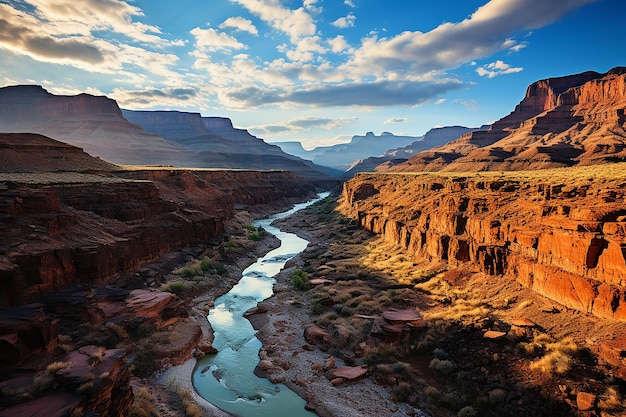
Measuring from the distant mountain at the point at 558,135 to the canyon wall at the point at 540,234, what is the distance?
37.7 meters

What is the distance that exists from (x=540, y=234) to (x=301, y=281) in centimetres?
1824

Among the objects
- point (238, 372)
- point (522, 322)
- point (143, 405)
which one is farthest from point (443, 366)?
point (143, 405)

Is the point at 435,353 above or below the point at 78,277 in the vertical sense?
below

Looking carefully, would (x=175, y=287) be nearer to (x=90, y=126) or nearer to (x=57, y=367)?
(x=57, y=367)

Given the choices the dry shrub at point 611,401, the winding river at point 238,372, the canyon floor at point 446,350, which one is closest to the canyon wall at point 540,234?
the canyon floor at point 446,350

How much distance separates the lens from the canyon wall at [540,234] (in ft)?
49.3

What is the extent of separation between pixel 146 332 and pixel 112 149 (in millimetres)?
135925

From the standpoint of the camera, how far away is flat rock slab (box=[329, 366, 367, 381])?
16578mm

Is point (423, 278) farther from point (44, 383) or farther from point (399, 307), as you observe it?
point (44, 383)

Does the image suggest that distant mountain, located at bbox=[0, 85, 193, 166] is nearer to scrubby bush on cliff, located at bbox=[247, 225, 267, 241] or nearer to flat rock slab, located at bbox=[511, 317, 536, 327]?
scrubby bush on cliff, located at bbox=[247, 225, 267, 241]

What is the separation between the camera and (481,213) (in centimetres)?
2586

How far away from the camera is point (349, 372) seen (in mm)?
16906

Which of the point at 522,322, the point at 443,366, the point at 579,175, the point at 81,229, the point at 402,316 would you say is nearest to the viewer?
the point at 443,366

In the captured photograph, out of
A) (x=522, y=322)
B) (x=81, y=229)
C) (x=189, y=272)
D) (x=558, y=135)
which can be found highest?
(x=558, y=135)
